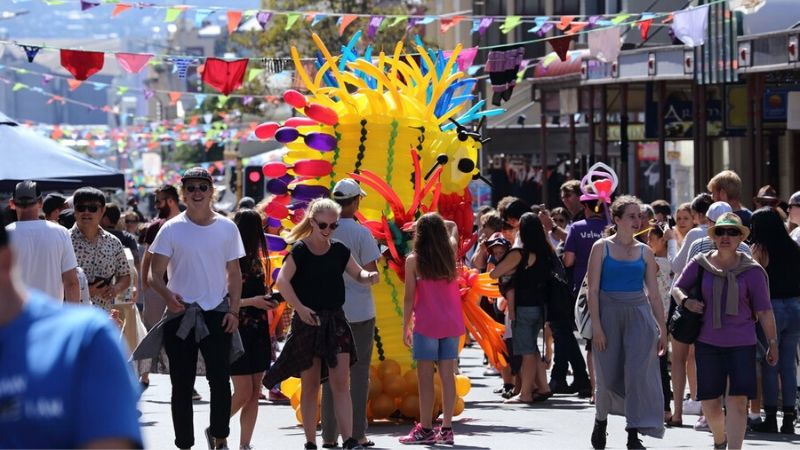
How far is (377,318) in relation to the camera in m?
11.8

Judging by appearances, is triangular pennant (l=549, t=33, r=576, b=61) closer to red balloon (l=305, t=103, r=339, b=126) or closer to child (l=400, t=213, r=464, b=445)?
red balloon (l=305, t=103, r=339, b=126)

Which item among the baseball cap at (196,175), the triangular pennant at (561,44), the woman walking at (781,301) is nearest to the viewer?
the baseball cap at (196,175)

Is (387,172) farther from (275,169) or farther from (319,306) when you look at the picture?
(319,306)

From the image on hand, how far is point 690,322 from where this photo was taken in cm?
968

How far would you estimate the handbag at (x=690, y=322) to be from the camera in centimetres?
967

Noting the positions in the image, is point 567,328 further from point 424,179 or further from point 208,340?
point 208,340

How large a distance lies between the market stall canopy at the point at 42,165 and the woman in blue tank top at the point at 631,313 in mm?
6145

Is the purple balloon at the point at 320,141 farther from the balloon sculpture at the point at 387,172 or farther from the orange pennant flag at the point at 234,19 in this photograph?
the orange pennant flag at the point at 234,19

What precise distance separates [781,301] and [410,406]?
280 centimetres

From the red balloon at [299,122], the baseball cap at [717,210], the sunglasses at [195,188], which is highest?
the red balloon at [299,122]

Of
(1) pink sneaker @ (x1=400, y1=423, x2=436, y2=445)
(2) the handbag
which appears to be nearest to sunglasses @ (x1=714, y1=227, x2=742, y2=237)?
(2) the handbag

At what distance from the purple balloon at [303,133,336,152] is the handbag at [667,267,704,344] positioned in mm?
3345

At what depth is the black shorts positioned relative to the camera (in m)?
9.48

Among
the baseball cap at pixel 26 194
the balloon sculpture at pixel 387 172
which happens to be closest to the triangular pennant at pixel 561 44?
the balloon sculpture at pixel 387 172
